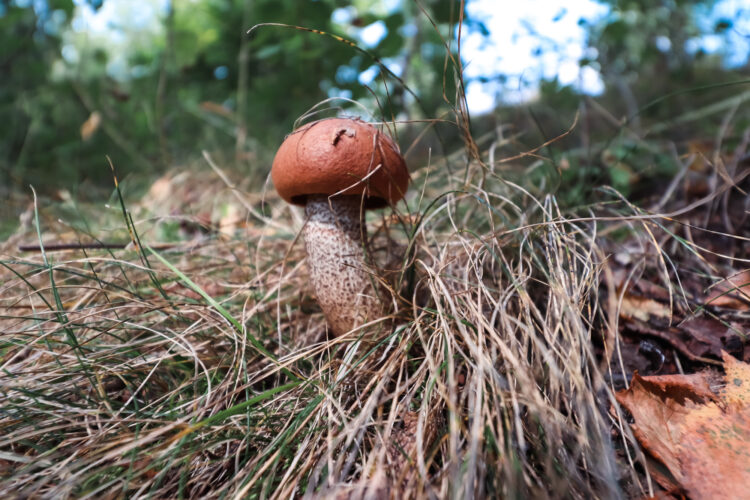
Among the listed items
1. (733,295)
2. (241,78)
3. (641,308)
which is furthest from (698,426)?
(241,78)

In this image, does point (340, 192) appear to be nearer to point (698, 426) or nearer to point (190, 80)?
point (698, 426)

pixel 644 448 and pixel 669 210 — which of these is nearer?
pixel 644 448

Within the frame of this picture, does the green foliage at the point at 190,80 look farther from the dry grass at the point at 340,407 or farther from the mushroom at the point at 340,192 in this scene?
the dry grass at the point at 340,407

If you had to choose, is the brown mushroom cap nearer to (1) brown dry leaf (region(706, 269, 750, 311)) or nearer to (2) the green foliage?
(1) brown dry leaf (region(706, 269, 750, 311))

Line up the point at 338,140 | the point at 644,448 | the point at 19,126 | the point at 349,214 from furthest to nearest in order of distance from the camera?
the point at 19,126 → the point at 349,214 → the point at 338,140 → the point at 644,448

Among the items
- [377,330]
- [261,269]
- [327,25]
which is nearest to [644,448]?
[377,330]

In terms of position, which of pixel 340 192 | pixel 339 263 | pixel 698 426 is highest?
pixel 340 192

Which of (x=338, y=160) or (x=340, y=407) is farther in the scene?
(x=338, y=160)

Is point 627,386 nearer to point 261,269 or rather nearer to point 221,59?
point 261,269
